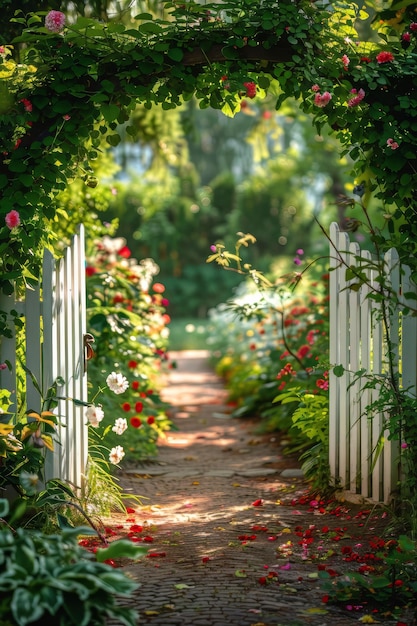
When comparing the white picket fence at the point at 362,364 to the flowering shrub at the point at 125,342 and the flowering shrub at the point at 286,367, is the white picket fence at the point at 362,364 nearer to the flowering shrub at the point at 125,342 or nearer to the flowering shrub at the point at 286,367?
the flowering shrub at the point at 286,367

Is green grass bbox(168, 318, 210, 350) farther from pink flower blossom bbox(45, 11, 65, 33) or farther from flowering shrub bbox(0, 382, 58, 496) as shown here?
pink flower blossom bbox(45, 11, 65, 33)

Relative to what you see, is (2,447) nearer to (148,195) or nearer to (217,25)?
(217,25)

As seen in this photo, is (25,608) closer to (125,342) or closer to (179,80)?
(179,80)

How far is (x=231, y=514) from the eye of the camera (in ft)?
17.1

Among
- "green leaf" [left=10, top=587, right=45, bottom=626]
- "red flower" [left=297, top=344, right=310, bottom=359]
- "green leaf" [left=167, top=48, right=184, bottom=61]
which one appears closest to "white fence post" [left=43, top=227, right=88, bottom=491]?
"green leaf" [left=167, top=48, right=184, bottom=61]

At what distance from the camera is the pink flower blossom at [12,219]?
4.27m

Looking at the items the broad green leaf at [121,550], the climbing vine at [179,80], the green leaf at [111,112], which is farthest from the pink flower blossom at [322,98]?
the broad green leaf at [121,550]

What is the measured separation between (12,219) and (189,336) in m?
12.6

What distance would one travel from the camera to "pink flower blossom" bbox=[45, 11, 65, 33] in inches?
163

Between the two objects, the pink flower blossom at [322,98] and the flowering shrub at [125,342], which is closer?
the pink flower blossom at [322,98]

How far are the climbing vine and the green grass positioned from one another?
1141cm

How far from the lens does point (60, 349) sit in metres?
4.72

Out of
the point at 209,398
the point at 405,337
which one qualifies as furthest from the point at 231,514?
the point at 209,398

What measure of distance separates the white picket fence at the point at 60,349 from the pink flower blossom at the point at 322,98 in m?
1.59
